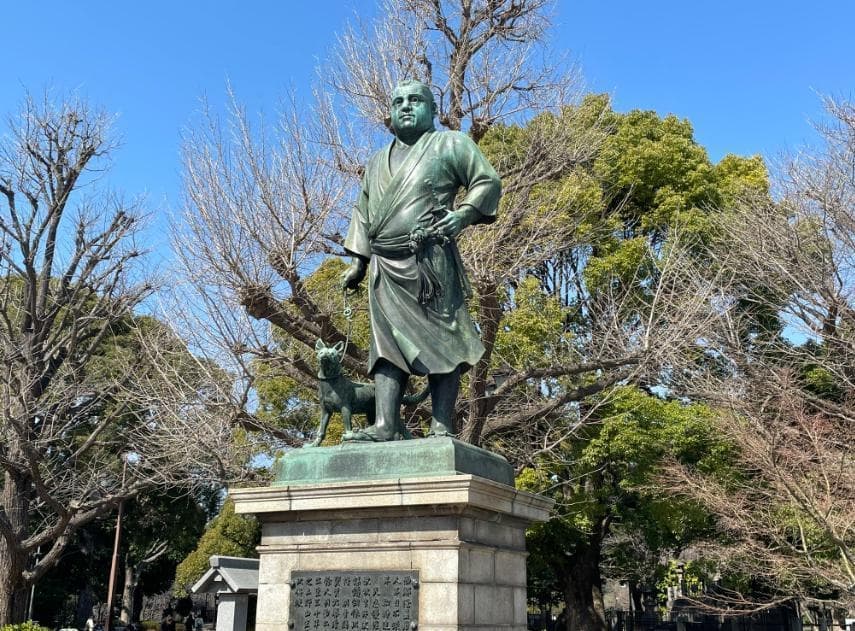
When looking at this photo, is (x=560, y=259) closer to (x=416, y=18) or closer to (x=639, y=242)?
(x=639, y=242)

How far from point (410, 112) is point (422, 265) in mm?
1202

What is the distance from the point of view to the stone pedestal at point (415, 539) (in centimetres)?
491

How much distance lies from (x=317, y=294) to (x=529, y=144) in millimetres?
4998

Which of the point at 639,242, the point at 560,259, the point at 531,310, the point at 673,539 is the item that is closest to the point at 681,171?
the point at 639,242

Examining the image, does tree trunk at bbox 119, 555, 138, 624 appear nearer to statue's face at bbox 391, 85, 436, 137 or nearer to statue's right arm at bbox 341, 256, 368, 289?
statue's right arm at bbox 341, 256, 368, 289

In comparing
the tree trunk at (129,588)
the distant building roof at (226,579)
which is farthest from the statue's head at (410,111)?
the tree trunk at (129,588)

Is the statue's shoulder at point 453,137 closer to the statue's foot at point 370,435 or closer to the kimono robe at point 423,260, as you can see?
the kimono robe at point 423,260

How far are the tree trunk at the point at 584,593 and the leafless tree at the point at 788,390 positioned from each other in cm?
387

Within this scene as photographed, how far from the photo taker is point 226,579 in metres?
12.8

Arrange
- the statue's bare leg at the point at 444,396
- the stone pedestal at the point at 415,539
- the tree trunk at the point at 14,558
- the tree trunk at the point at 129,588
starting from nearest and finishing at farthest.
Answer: the stone pedestal at the point at 415,539
the statue's bare leg at the point at 444,396
the tree trunk at the point at 14,558
the tree trunk at the point at 129,588

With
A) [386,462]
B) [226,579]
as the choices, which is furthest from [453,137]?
[226,579]

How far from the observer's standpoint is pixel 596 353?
47.2ft

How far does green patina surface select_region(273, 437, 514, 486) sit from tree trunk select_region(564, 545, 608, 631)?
14.9 m

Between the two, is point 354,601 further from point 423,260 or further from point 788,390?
point 788,390
